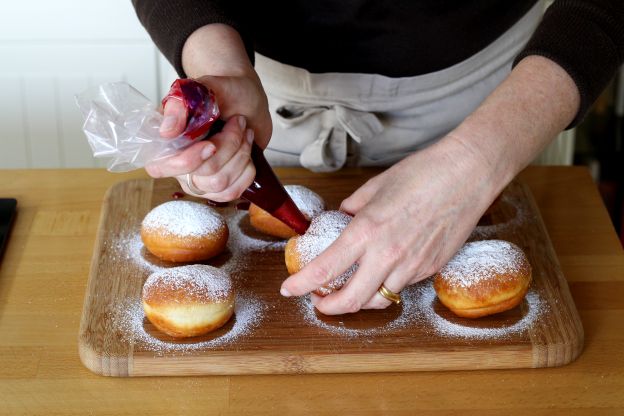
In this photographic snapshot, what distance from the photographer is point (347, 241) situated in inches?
42.7

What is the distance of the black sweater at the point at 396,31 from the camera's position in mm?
1202

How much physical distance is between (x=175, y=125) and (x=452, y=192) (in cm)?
37

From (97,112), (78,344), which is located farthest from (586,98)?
(78,344)

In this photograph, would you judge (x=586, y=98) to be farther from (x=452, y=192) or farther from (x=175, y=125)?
(x=175, y=125)

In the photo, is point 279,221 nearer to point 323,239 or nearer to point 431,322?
point 323,239

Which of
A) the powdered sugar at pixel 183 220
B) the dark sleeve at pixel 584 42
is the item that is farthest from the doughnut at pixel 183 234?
the dark sleeve at pixel 584 42

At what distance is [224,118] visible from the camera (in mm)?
1136

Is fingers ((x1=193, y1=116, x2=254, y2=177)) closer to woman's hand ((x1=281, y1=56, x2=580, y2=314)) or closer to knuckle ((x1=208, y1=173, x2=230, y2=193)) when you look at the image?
knuckle ((x1=208, y1=173, x2=230, y2=193))

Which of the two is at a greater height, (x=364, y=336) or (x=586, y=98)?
(x=586, y=98)

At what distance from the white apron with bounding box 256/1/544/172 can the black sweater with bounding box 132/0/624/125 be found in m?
0.02

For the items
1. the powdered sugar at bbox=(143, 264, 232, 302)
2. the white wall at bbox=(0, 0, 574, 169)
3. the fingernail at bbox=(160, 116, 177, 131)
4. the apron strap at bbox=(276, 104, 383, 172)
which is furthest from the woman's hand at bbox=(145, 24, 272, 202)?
the white wall at bbox=(0, 0, 574, 169)

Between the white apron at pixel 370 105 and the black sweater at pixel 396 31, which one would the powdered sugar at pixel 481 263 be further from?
the white apron at pixel 370 105

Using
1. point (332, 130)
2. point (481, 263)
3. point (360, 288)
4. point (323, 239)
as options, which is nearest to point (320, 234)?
point (323, 239)

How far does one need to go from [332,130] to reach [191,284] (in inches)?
19.1
